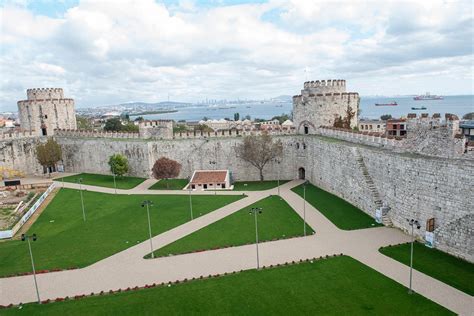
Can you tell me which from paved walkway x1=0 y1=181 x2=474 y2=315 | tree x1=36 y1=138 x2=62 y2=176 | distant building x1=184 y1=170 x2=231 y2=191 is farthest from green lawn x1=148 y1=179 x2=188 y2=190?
tree x1=36 y1=138 x2=62 y2=176

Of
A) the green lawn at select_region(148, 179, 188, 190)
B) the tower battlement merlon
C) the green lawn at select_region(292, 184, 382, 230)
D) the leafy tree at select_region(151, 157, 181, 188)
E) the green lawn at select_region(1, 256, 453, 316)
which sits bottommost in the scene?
the green lawn at select_region(1, 256, 453, 316)

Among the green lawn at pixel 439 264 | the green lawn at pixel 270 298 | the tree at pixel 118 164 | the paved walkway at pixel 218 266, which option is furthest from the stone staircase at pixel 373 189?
the tree at pixel 118 164

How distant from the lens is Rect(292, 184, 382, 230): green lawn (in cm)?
2206

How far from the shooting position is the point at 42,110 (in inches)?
1714

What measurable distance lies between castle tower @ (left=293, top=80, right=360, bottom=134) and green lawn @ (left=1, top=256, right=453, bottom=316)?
814 inches

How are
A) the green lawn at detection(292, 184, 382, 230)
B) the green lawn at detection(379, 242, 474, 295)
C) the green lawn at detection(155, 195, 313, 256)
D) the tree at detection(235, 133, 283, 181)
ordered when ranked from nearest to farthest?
1. the green lawn at detection(379, 242, 474, 295)
2. the green lawn at detection(155, 195, 313, 256)
3. the green lawn at detection(292, 184, 382, 230)
4. the tree at detection(235, 133, 283, 181)

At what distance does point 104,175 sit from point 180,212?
18129 millimetres

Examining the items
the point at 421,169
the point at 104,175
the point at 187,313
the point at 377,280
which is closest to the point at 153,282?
the point at 187,313

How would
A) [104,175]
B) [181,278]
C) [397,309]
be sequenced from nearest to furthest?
[397,309], [181,278], [104,175]

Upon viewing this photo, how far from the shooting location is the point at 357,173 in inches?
974

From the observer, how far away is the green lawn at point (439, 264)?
1456 cm

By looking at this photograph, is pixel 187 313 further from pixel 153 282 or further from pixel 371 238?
pixel 371 238

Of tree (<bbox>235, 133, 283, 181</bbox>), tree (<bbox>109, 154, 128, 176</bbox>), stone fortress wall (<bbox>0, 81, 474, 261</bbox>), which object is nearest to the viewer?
stone fortress wall (<bbox>0, 81, 474, 261</bbox>)

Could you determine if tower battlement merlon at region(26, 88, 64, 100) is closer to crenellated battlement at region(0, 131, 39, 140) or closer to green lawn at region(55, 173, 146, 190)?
crenellated battlement at region(0, 131, 39, 140)
